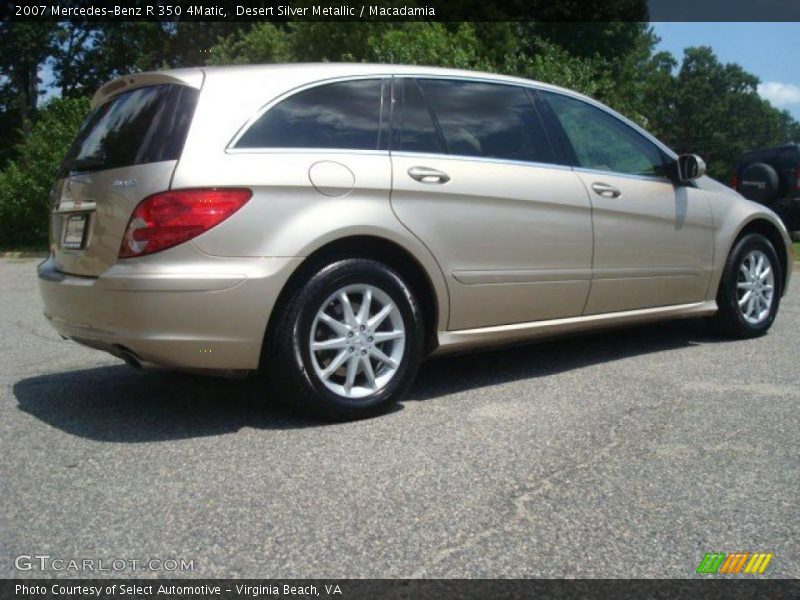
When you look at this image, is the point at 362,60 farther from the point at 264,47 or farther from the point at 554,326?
the point at 554,326

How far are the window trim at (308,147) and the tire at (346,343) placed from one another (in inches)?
21.0

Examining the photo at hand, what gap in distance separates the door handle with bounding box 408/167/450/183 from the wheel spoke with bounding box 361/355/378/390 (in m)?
0.92

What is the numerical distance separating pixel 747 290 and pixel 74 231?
4457 mm

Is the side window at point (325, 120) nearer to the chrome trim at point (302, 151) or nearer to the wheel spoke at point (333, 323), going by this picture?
the chrome trim at point (302, 151)

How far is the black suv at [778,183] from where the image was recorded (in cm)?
1355

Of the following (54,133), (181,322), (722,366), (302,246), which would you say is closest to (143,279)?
(181,322)

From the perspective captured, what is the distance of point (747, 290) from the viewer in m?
6.34

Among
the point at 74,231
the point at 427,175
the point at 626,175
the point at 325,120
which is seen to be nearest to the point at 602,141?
the point at 626,175

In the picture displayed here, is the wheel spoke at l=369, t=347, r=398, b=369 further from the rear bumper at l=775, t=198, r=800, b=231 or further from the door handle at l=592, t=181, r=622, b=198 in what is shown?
the rear bumper at l=775, t=198, r=800, b=231

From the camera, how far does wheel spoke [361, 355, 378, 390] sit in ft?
14.0

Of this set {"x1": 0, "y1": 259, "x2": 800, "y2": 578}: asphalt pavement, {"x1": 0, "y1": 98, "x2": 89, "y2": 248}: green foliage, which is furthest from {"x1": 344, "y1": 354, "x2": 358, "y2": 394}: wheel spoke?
{"x1": 0, "y1": 98, "x2": 89, "y2": 248}: green foliage

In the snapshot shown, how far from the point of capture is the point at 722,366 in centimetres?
542

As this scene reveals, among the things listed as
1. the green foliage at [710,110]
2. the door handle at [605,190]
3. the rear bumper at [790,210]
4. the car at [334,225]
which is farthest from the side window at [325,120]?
the green foliage at [710,110]

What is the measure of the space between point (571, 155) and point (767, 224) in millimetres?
2058
